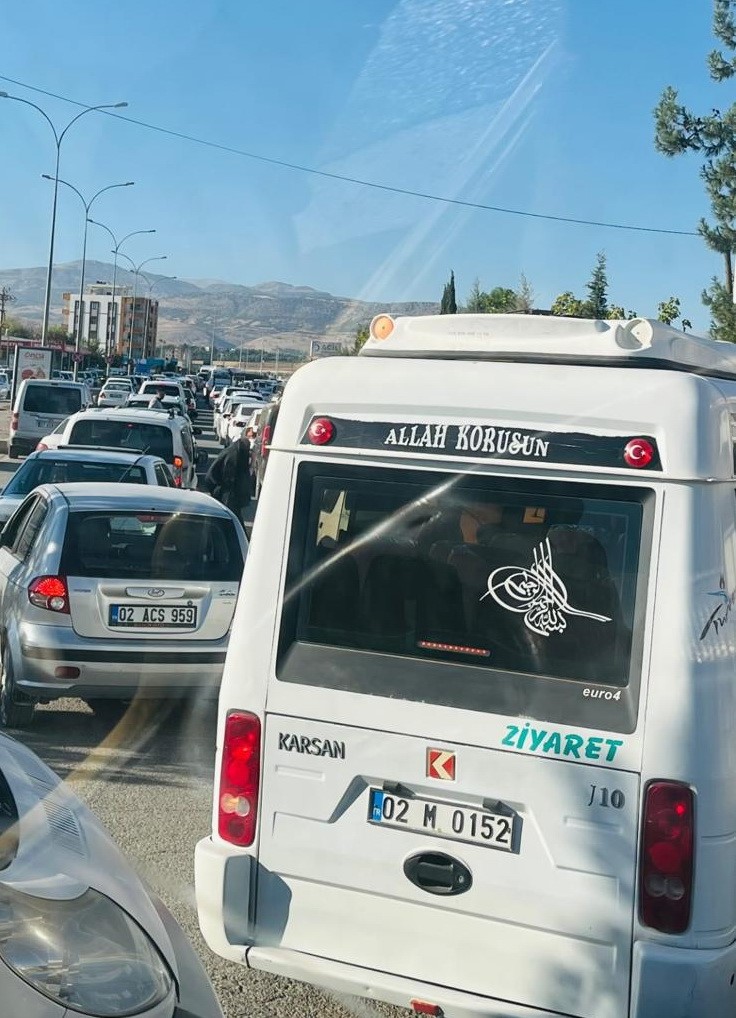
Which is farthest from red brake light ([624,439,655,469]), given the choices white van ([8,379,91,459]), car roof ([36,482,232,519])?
white van ([8,379,91,459])

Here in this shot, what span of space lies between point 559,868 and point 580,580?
889 mm

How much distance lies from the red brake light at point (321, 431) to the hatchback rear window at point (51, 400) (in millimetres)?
24955

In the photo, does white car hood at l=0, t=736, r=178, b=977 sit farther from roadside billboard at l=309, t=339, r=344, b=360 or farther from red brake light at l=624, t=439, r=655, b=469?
roadside billboard at l=309, t=339, r=344, b=360

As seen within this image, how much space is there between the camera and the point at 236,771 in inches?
164

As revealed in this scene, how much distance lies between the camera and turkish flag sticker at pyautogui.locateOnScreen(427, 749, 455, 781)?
3.85 meters

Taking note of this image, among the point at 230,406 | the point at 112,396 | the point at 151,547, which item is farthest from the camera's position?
the point at 112,396

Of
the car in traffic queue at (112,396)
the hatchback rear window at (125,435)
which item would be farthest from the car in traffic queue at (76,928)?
the car in traffic queue at (112,396)

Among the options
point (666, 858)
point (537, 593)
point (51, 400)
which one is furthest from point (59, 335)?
point (666, 858)

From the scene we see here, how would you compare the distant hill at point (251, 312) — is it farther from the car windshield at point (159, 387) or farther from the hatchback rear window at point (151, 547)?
the hatchback rear window at point (151, 547)

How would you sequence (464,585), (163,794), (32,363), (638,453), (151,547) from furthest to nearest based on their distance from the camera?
(32,363) < (151,547) < (163,794) < (464,585) < (638,453)

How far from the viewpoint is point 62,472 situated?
1136 cm

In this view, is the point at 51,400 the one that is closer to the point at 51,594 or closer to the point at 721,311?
the point at 721,311

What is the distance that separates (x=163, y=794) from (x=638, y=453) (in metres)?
3.98

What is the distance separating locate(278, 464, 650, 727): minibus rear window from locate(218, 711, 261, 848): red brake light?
238mm
